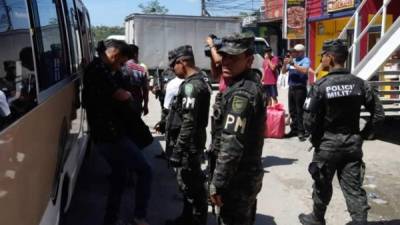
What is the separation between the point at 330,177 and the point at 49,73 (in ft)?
8.20

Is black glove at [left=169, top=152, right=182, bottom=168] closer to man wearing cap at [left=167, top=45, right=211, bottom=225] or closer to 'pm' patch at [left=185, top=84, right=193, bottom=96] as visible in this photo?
man wearing cap at [left=167, top=45, right=211, bottom=225]

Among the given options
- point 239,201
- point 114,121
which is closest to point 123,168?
point 114,121

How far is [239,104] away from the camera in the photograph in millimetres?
2980

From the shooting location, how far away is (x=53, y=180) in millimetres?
3441

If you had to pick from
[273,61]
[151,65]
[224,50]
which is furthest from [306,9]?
[224,50]

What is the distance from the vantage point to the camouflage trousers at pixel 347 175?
4.35m

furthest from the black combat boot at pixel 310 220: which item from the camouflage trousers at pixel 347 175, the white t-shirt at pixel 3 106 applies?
the white t-shirt at pixel 3 106

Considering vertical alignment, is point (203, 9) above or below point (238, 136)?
above

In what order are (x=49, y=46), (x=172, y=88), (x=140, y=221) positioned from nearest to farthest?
(x=49, y=46)
(x=140, y=221)
(x=172, y=88)

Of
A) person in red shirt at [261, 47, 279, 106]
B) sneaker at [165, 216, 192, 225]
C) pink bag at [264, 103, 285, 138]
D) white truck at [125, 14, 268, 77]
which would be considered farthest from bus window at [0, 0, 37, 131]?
white truck at [125, 14, 268, 77]

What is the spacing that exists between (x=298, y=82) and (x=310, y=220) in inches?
187

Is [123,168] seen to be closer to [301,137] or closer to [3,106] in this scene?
[3,106]

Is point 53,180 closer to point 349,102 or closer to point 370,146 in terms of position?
point 349,102

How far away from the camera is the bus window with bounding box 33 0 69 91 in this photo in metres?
3.38
